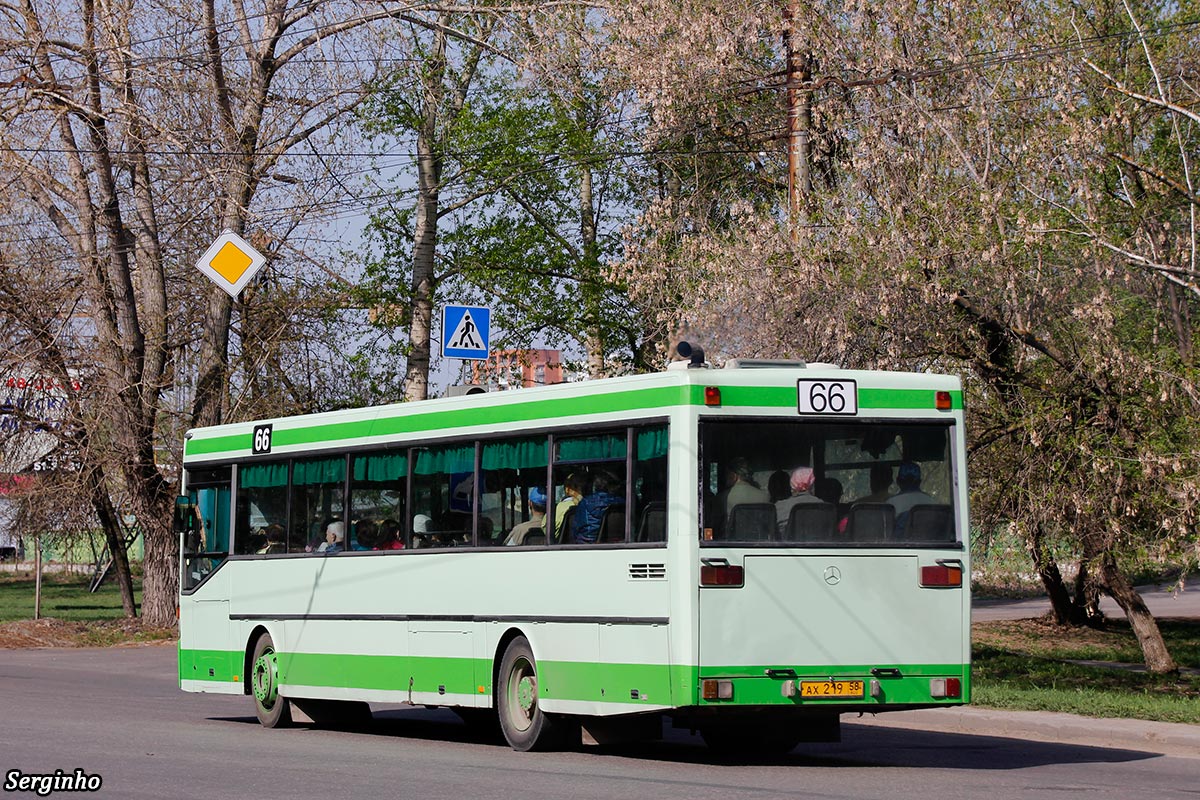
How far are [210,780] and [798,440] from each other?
4.70 m

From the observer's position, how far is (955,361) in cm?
2012

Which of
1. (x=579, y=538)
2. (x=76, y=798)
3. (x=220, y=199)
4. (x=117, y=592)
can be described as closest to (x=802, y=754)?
(x=579, y=538)

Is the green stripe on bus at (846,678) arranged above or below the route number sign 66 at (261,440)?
below

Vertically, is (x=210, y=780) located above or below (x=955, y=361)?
below

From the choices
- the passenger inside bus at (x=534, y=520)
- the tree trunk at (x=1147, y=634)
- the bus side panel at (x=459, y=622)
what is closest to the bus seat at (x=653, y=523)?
the bus side panel at (x=459, y=622)

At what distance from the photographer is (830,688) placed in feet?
39.8

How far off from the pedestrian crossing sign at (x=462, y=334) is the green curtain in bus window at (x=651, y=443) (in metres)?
8.38

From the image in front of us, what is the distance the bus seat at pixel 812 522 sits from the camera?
40.2 feet

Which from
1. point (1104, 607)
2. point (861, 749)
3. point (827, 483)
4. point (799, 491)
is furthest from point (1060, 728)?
point (1104, 607)

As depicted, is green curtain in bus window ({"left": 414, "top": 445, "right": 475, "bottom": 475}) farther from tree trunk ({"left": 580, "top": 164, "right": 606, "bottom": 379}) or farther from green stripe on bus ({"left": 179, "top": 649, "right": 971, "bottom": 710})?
tree trunk ({"left": 580, "top": 164, "right": 606, "bottom": 379})

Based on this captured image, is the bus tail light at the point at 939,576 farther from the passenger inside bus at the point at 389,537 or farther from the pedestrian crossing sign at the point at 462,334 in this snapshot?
the pedestrian crossing sign at the point at 462,334

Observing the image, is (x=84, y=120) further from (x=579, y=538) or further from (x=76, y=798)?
(x=76, y=798)

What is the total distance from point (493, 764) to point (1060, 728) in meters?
6.09

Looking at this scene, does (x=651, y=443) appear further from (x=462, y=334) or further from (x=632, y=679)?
(x=462, y=334)
